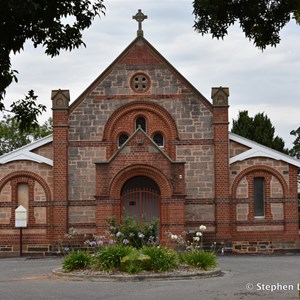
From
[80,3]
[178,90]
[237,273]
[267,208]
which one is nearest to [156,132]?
[178,90]

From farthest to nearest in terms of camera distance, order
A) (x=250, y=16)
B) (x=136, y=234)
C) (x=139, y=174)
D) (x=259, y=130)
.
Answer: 1. (x=259, y=130)
2. (x=139, y=174)
3. (x=136, y=234)
4. (x=250, y=16)

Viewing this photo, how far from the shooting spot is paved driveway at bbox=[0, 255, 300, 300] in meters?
15.7

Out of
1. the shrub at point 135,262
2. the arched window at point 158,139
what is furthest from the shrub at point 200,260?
the arched window at point 158,139

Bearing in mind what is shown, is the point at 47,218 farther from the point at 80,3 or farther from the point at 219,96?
the point at 80,3

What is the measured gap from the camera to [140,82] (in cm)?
3300

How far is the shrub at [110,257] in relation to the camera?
2010cm

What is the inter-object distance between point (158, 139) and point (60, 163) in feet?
15.1

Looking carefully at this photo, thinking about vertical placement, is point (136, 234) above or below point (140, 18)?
below

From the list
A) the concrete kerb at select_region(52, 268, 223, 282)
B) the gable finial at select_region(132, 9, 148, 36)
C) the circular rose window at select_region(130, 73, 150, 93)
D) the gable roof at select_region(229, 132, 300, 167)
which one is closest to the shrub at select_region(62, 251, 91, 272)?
the concrete kerb at select_region(52, 268, 223, 282)

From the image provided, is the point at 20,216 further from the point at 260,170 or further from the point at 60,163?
the point at 260,170

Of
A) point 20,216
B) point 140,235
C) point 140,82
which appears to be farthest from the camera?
point 140,82

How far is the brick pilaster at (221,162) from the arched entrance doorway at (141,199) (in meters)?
2.75

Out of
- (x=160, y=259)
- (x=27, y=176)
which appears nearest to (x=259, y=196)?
(x=27, y=176)

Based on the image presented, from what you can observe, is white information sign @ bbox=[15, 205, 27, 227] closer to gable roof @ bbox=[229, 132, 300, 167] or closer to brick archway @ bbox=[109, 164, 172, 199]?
brick archway @ bbox=[109, 164, 172, 199]
